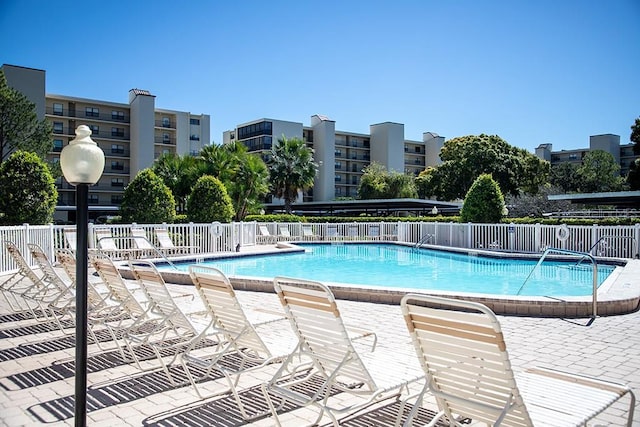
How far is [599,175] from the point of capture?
6506 centimetres

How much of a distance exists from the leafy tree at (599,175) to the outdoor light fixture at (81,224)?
231 feet

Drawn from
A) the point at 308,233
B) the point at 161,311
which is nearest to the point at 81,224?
the point at 161,311

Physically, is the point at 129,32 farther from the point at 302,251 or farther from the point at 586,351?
the point at 302,251

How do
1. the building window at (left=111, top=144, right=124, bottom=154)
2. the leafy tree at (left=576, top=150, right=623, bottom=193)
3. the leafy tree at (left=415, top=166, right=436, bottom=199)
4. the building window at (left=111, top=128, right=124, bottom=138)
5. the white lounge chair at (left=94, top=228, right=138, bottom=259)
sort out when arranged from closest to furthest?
the white lounge chair at (left=94, top=228, right=138, bottom=259), the leafy tree at (left=415, top=166, right=436, bottom=199), the building window at (left=111, top=144, right=124, bottom=154), the building window at (left=111, top=128, right=124, bottom=138), the leafy tree at (left=576, top=150, right=623, bottom=193)

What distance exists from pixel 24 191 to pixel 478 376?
586 inches

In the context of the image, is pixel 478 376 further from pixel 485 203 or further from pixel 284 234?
pixel 284 234

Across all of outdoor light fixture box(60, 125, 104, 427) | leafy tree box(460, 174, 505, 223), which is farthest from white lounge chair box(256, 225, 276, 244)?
outdoor light fixture box(60, 125, 104, 427)

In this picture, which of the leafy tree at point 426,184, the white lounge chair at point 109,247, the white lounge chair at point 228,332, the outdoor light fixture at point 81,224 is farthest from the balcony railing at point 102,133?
the outdoor light fixture at point 81,224

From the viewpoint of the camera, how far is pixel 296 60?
16156mm

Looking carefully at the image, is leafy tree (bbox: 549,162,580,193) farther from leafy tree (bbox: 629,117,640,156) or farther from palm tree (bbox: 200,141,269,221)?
palm tree (bbox: 200,141,269,221)

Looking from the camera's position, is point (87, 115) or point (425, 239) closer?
point (425, 239)

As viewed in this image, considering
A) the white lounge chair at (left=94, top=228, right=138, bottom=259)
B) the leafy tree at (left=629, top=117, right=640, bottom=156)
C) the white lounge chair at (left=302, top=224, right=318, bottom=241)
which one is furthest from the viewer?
the leafy tree at (left=629, top=117, right=640, bottom=156)

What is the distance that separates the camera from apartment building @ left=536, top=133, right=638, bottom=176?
75.2 m

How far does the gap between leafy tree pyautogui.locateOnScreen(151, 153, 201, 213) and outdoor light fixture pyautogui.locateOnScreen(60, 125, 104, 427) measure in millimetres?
26636
